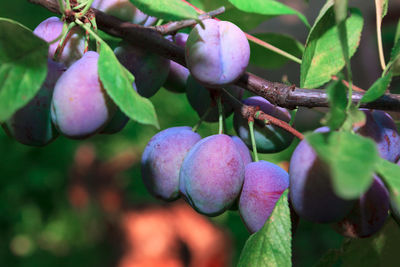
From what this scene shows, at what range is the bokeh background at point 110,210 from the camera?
2.12 metres

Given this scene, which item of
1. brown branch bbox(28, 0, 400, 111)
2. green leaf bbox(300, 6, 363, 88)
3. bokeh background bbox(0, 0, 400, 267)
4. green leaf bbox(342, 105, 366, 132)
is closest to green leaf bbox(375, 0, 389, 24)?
green leaf bbox(300, 6, 363, 88)

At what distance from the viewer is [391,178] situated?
416mm

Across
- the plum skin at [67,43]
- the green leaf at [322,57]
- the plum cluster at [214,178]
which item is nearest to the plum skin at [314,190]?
the plum cluster at [214,178]

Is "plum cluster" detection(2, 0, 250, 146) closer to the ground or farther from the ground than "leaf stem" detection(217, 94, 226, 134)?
farther from the ground

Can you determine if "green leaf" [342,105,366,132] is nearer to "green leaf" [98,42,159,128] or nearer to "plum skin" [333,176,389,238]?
"plum skin" [333,176,389,238]

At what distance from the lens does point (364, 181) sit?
0.99 ft

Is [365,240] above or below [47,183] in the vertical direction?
above

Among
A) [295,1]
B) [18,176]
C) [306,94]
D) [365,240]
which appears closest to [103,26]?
[306,94]

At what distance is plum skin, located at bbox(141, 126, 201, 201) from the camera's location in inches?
23.4

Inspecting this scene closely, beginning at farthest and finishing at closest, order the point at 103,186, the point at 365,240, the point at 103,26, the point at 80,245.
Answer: the point at 103,186 < the point at 80,245 < the point at 365,240 < the point at 103,26

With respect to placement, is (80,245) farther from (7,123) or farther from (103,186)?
(7,123)

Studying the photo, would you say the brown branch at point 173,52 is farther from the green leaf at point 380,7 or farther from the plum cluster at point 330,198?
the green leaf at point 380,7

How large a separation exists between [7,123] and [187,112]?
1.91m

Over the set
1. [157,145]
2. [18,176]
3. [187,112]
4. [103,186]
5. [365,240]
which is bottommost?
[103,186]
